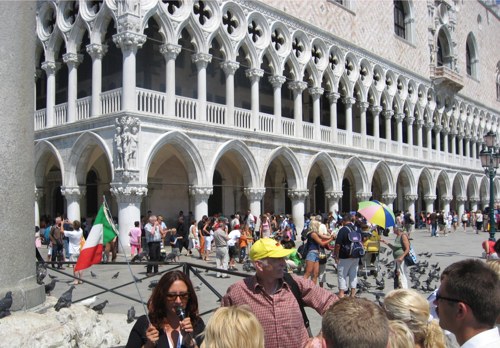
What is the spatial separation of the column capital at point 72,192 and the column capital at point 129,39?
4880 mm

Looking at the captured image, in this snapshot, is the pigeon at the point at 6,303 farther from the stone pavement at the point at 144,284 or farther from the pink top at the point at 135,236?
the pink top at the point at 135,236

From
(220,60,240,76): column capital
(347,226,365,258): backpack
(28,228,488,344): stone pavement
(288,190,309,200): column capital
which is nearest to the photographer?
(28,228,488,344): stone pavement

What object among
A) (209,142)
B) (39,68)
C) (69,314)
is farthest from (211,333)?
(39,68)

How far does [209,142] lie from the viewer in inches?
638

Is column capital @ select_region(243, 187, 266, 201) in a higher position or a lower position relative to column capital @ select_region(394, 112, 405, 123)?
lower

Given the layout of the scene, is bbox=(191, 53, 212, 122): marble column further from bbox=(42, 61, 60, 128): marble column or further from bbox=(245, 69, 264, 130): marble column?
bbox=(42, 61, 60, 128): marble column

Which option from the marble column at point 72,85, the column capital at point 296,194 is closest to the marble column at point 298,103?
the column capital at point 296,194

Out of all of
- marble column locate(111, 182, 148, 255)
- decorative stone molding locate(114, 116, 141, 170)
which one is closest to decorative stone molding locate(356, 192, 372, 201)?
marble column locate(111, 182, 148, 255)

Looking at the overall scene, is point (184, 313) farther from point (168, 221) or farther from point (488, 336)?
point (168, 221)

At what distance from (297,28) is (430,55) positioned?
13462 millimetres

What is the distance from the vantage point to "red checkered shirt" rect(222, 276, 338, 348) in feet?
10.2

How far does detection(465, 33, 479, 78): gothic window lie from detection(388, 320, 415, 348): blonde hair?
3801 cm

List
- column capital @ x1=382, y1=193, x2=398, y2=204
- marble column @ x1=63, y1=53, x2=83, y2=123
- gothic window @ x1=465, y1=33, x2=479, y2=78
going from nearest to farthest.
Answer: marble column @ x1=63, y1=53, x2=83, y2=123
column capital @ x1=382, y1=193, x2=398, y2=204
gothic window @ x1=465, y1=33, x2=479, y2=78

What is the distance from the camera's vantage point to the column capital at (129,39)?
14.3 metres
